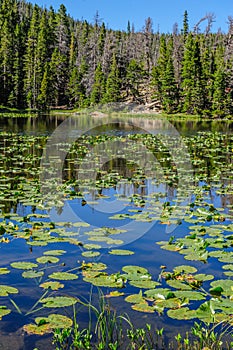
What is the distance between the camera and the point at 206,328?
4008mm

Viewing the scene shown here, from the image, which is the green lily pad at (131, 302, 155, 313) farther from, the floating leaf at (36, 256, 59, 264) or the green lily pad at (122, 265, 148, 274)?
the floating leaf at (36, 256, 59, 264)

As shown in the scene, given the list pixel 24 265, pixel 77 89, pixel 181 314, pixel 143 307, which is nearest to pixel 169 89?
pixel 77 89

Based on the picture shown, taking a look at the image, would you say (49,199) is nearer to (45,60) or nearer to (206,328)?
(206,328)

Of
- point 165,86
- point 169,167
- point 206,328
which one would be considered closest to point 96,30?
point 165,86

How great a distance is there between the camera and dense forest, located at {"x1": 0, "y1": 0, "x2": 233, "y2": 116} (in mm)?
55969

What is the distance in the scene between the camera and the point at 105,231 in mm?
7156

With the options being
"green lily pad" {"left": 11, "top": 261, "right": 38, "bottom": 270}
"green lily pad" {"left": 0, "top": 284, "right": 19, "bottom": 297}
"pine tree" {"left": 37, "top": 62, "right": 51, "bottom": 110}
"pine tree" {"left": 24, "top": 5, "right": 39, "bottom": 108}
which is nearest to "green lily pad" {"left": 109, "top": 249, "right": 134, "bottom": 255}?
"green lily pad" {"left": 11, "top": 261, "right": 38, "bottom": 270}

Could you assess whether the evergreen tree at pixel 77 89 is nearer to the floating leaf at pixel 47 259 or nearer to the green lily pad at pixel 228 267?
the floating leaf at pixel 47 259

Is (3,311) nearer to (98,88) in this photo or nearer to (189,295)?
(189,295)

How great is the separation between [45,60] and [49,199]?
218 ft

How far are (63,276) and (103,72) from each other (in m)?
69.2

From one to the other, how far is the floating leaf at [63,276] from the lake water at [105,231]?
38mm

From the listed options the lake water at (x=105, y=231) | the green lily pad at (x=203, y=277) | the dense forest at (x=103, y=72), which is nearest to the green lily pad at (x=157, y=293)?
the lake water at (x=105, y=231)

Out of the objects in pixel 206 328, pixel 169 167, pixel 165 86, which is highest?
pixel 165 86
